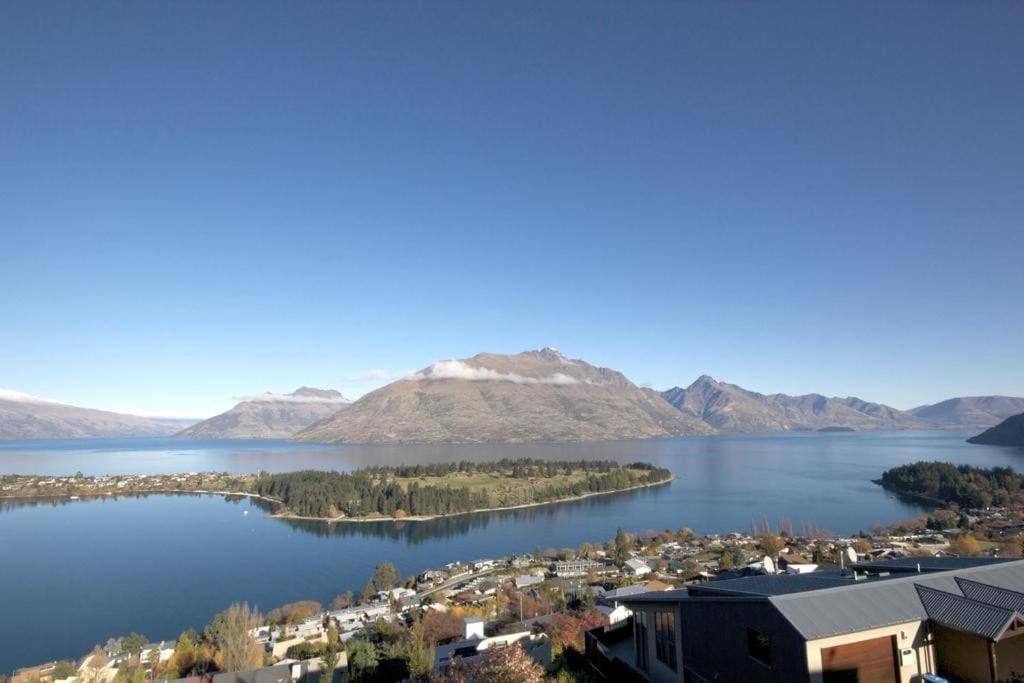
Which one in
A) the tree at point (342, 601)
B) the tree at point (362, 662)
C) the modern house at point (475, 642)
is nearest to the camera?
the modern house at point (475, 642)

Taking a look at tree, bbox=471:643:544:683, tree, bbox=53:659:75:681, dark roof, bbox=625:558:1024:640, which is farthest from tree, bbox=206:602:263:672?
dark roof, bbox=625:558:1024:640

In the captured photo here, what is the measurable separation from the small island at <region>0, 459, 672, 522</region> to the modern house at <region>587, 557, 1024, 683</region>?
174 feet

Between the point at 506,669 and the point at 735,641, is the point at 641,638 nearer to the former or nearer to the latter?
the point at 735,641

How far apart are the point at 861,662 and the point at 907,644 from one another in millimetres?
486

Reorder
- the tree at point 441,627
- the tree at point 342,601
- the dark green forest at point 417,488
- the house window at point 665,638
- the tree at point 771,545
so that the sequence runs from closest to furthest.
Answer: the house window at point 665,638
the tree at point 441,627
the tree at point 342,601
the tree at point 771,545
the dark green forest at point 417,488

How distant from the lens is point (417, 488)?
59781mm

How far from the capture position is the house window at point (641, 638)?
720cm

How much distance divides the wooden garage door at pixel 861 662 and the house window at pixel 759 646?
0.46 m

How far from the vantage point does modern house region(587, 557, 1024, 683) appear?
443 centimetres

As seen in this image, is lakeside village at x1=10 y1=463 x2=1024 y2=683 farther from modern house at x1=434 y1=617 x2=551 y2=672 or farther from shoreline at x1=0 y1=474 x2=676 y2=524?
shoreline at x1=0 y1=474 x2=676 y2=524

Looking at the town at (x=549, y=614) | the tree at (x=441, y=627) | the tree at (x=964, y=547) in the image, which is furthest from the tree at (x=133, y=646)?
the tree at (x=964, y=547)

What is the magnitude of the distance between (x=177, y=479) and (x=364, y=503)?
4142 centimetres

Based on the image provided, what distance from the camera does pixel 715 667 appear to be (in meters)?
5.48

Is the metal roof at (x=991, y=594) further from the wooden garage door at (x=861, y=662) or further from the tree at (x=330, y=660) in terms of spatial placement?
the tree at (x=330, y=660)
